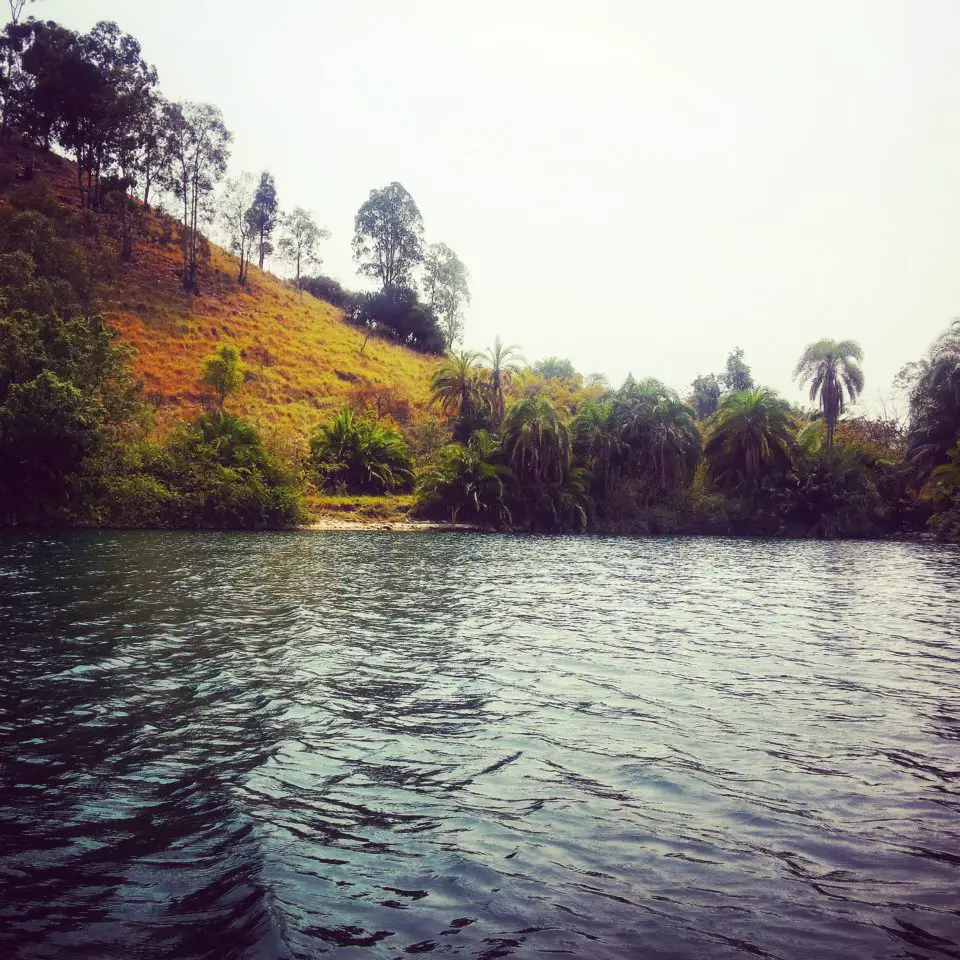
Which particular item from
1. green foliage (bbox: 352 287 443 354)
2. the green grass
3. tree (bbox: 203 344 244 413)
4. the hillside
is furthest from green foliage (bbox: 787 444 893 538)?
green foliage (bbox: 352 287 443 354)

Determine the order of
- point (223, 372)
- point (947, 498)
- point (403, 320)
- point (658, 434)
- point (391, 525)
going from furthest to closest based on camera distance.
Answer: point (403, 320) < point (223, 372) < point (658, 434) < point (947, 498) < point (391, 525)

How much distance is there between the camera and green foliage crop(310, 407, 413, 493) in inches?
1960

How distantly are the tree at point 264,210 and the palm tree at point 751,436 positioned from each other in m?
57.0

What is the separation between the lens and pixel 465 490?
153ft

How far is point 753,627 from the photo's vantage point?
15492mm

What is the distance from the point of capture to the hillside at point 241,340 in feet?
196

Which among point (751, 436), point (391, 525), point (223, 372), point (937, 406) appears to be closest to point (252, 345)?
point (223, 372)

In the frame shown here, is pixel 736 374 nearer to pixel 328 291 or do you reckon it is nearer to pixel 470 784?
pixel 328 291

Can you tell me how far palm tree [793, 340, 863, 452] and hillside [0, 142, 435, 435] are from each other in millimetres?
33263

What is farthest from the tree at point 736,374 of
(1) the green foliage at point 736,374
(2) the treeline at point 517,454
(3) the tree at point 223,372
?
(3) the tree at point 223,372

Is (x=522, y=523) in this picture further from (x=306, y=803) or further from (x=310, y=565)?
(x=306, y=803)

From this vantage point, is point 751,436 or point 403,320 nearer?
point 751,436

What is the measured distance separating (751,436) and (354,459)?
27428 millimetres

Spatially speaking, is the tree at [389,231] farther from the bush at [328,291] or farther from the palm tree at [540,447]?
the palm tree at [540,447]
